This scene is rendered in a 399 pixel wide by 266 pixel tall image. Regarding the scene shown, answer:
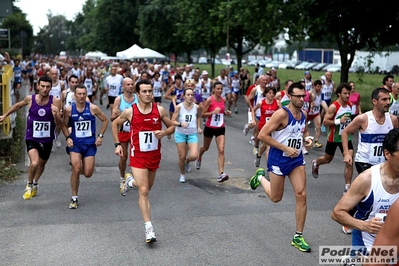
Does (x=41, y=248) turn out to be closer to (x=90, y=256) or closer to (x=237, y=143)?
(x=90, y=256)

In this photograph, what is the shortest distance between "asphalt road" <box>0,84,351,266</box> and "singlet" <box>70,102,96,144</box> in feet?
3.22

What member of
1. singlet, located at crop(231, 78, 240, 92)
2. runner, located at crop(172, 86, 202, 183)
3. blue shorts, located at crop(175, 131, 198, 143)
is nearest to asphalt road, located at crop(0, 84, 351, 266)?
runner, located at crop(172, 86, 202, 183)

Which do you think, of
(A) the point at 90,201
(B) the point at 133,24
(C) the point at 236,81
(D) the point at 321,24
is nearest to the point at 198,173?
(A) the point at 90,201

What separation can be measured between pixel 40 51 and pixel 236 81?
12357 cm

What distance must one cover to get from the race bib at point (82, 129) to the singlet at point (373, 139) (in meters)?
3.93

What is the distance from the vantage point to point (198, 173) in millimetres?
11422

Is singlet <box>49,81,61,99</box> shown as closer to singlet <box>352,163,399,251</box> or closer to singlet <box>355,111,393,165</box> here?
singlet <box>355,111,393,165</box>

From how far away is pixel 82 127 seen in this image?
8820 millimetres

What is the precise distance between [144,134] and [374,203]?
3.73 m

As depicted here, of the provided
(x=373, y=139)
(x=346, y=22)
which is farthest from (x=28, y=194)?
(x=346, y=22)

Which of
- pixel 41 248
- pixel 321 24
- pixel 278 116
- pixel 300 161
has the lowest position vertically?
pixel 41 248

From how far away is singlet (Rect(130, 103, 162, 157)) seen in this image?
7.29 m

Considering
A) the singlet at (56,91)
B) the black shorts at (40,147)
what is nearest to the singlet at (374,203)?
the black shorts at (40,147)

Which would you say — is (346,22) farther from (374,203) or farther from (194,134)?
(374,203)
